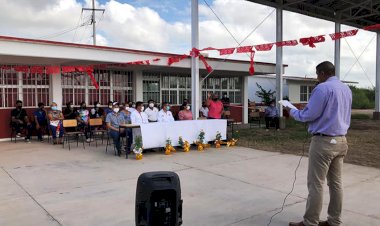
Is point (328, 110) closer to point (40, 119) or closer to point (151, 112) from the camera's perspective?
point (151, 112)

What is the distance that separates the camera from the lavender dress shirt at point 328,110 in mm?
3811

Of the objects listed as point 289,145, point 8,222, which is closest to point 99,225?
point 8,222

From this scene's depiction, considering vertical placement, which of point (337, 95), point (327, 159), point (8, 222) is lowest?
point (8, 222)

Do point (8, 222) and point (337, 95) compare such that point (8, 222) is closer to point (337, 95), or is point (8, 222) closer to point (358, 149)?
point (337, 95)

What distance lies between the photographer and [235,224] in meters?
4.27

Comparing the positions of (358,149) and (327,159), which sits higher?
(327,159)

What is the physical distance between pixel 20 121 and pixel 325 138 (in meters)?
10.8

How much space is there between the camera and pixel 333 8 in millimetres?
19266

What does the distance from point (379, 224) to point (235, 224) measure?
1707 mm

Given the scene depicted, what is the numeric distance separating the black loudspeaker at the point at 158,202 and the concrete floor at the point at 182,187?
4.40 ft

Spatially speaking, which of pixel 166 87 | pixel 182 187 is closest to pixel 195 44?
pixel 166 87

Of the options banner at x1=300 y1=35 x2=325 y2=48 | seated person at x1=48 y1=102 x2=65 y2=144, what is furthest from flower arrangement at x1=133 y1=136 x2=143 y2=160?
banner at x1=300 y1=35 x2=325 y2=48

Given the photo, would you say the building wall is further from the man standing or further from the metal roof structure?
the man standing

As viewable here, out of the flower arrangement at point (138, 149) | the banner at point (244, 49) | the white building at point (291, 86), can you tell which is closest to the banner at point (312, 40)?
the banner at point (244, 49)
